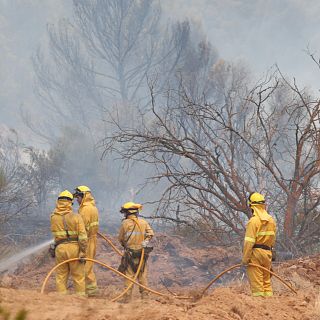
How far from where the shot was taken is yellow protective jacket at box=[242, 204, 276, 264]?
479cm

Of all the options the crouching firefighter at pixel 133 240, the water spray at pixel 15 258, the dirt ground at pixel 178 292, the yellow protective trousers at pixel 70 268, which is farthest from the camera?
the water spray at pixel 15 258

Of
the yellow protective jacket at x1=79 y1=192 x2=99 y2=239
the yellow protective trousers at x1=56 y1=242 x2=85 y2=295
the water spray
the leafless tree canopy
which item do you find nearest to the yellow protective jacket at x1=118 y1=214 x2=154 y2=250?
the yellow protective jacket at x1=79 y1=192 x2=99 y2=239

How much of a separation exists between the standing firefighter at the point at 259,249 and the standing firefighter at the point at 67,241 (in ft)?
7.40

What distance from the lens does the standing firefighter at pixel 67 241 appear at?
546 centimetres

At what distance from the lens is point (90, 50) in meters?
48.3

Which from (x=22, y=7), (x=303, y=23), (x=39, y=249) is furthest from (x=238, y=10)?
(x=39, y=249)

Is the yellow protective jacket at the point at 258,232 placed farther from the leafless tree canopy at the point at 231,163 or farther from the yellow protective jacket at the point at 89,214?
the leafless tree canopy at the point at 231,163

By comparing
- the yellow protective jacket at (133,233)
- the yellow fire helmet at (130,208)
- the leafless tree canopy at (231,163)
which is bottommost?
the yellow protective jacket at (133,233)

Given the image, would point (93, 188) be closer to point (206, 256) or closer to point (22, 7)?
point (206, 256)

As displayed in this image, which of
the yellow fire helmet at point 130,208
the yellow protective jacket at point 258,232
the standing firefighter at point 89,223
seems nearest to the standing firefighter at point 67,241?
the standing firefighter at point 89,223

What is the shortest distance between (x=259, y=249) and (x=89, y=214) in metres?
2.71

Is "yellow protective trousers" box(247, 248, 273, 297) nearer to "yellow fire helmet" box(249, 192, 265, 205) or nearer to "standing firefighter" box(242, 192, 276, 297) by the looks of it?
"standing firefighter" box(242, 192, 276, 297)

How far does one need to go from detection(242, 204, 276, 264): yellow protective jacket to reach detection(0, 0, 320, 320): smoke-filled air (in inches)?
0.5

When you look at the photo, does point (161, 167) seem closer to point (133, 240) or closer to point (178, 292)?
point (178, 292)
